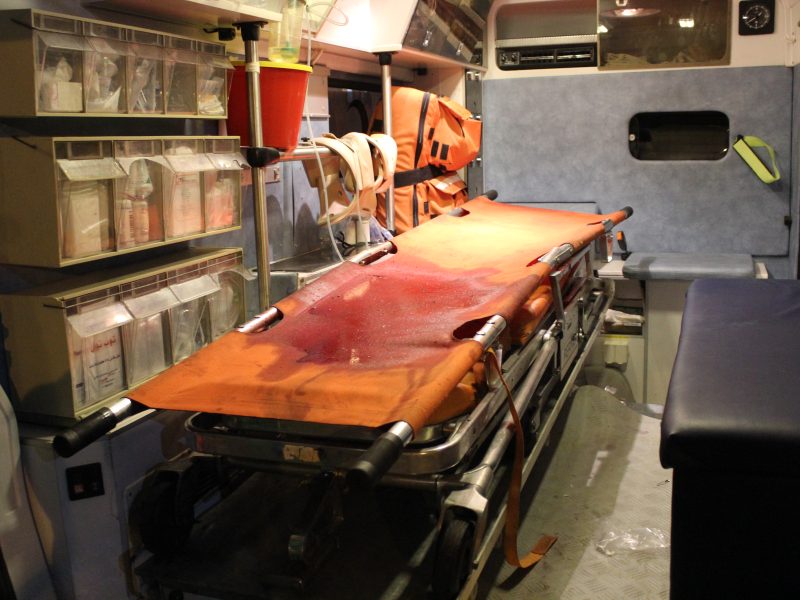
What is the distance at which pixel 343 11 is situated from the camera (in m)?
3.39

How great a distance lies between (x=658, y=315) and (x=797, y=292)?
1567mm

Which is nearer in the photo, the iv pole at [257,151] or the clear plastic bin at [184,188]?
the clear plastic bin at [184,188]

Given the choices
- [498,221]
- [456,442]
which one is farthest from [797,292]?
[456,442]

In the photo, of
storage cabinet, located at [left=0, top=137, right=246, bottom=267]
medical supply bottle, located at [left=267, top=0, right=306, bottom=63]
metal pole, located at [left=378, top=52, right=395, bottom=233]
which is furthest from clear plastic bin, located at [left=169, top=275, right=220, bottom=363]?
metal pole, located at [left=378, top=52, right=395, bottom=233]

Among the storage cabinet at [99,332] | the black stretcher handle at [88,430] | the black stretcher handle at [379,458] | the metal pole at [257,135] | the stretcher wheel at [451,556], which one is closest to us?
the black stretcher handle at [379,458]

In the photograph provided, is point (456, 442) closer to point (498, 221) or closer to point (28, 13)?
point (28, 13)

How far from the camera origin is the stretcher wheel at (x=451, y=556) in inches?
64.6

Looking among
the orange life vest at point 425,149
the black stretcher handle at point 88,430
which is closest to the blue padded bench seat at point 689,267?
the orange life vest at point 425,149

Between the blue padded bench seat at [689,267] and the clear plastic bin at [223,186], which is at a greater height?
the clear plastic bin at [223,186]

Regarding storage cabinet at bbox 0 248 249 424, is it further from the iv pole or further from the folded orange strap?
the folded orange strap

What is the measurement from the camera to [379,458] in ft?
4.41

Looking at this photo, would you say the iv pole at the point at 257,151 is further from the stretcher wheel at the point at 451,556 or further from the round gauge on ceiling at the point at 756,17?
the round gauge on ceiling at the point at 756,17

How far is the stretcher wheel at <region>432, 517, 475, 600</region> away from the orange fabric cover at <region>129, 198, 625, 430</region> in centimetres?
26

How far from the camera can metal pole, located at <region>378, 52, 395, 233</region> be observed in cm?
366
